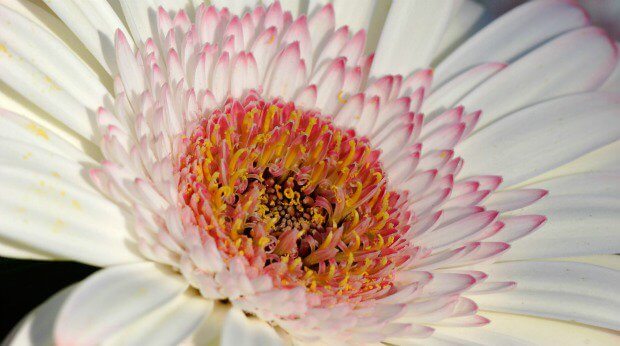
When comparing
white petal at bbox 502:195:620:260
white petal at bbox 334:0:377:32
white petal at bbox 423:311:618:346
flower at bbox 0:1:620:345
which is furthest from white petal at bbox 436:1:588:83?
white petal at bbox 423:311:618:346

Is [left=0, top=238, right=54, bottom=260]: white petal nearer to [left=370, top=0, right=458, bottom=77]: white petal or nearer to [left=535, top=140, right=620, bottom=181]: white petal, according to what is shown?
[left=370, top=0, right=458, bottom=77]: white petal

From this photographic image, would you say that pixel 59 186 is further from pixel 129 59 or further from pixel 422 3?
pixel 422 3

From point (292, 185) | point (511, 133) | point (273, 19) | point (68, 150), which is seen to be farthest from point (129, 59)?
point (511, 133)

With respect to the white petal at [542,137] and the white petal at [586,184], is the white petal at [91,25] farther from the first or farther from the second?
the white petal at [586,184]

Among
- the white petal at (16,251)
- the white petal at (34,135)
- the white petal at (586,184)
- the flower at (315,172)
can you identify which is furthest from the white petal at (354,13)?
the white petal at (16,251)

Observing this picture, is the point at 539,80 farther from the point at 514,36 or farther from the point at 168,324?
the point at 168,324

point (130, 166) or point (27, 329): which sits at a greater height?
point (130, 166)
